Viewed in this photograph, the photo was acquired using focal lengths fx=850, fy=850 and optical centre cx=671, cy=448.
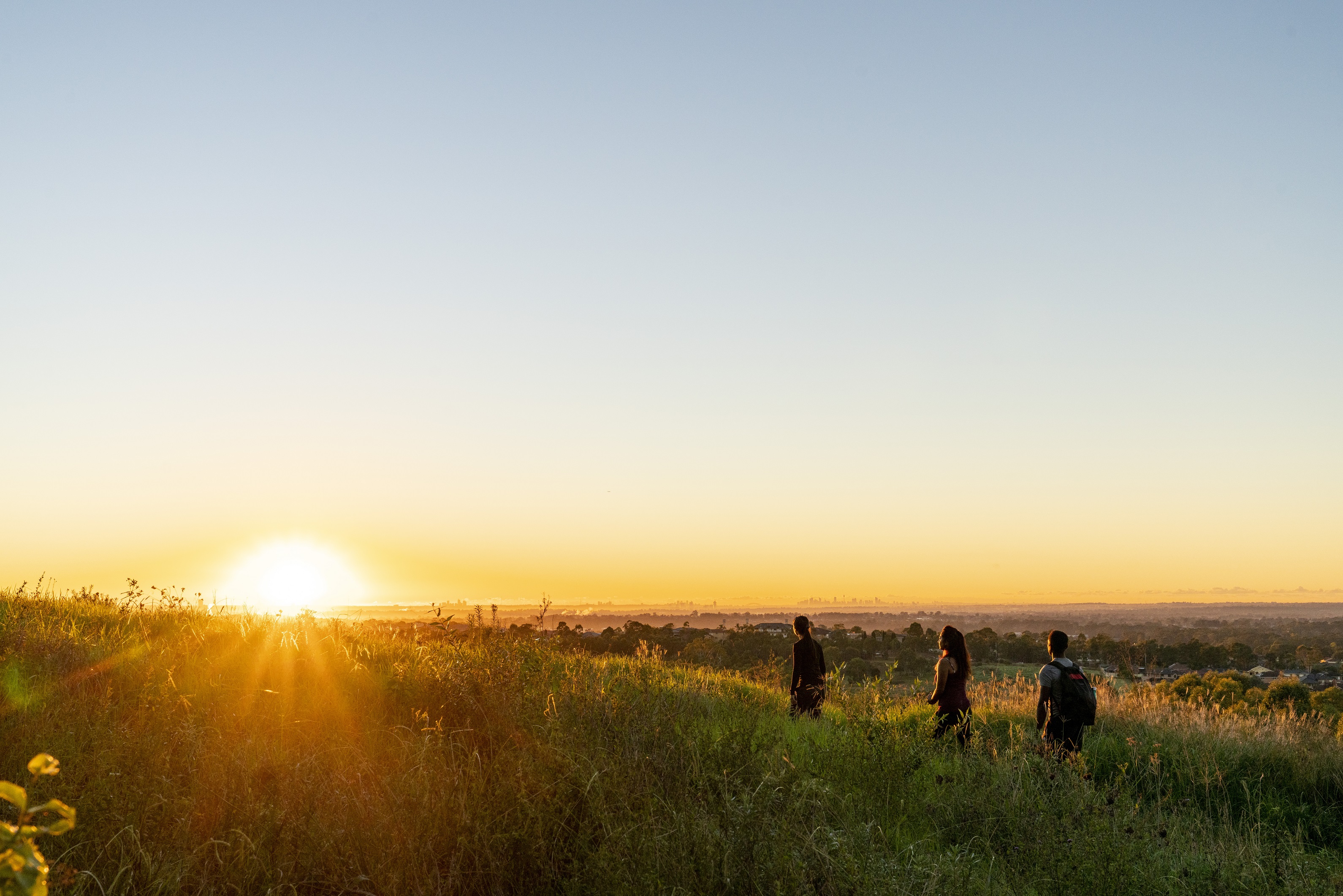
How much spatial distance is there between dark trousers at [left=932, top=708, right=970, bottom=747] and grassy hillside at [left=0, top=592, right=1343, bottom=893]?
11.7 inches

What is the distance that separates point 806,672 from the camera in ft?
43.9

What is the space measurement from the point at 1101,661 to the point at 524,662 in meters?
33.7

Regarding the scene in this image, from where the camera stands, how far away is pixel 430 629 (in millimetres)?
12508

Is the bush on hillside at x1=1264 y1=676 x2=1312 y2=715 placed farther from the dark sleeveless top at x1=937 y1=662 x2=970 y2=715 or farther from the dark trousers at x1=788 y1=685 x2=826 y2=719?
the dark sleeveless top at x1=937 y1=662 x2=970 y2=715

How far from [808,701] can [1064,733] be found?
4.06 meters

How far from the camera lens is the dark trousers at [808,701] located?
42.9ft

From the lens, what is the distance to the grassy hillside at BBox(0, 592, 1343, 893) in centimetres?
515

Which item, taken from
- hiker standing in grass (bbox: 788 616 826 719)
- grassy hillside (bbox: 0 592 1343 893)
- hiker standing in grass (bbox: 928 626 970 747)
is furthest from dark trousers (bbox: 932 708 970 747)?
hiker standing in grass (bbox: 788 616 826 719)

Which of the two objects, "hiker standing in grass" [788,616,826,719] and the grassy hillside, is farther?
"hiker standing in grass" [788,616,826,719]

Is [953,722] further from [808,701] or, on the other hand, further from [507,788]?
[507,788]

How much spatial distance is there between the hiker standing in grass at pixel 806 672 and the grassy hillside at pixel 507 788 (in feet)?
5.91

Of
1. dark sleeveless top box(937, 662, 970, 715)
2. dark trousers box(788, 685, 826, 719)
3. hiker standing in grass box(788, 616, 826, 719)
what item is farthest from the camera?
hiker standing in grass box(788, 616, 826, 719)

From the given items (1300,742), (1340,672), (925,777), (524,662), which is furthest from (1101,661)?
(524,662)

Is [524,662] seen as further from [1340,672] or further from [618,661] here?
[1340,672]
